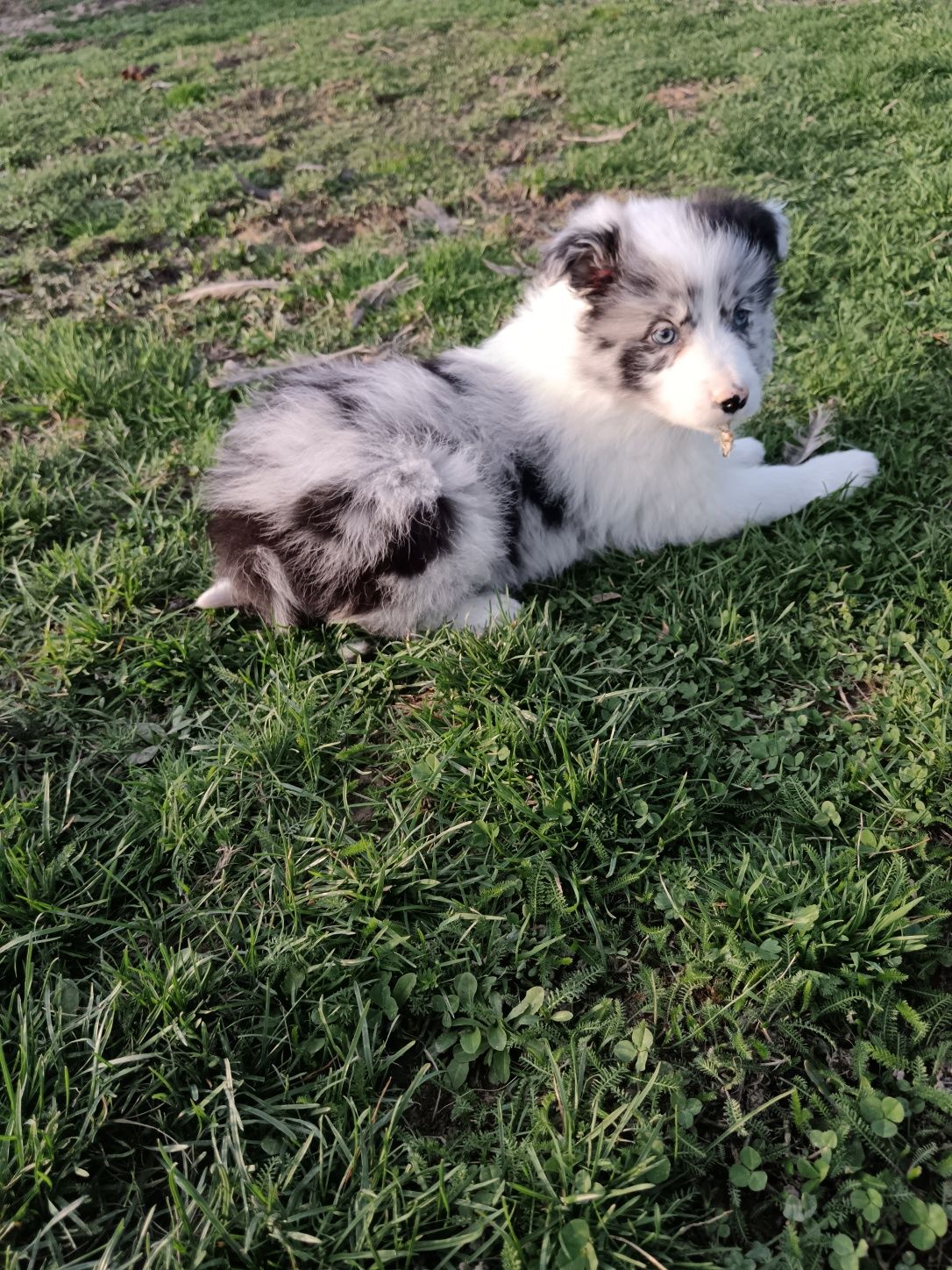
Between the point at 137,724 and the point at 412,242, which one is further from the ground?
the point at 412,242

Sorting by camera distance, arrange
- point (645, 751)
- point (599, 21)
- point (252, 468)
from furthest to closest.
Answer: point (599, 21) → point (252, 468) → point (645, 751)

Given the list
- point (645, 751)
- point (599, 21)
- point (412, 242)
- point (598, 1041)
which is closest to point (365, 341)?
point (412, 242)

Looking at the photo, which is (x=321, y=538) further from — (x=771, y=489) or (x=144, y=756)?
(x=771, y=489)

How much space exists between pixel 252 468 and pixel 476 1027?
1927 mm

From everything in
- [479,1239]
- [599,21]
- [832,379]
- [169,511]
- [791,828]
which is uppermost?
[599,21]

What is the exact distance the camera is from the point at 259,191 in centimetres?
637

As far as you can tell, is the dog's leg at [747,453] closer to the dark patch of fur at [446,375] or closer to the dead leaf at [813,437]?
the dead leaf at [813,437]

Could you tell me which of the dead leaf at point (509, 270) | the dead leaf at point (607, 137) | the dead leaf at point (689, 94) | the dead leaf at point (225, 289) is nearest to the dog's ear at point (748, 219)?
the dead leaf at point (509, 270)

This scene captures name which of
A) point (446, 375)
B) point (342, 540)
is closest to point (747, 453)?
point (446, 375)

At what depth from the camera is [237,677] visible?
2.89m

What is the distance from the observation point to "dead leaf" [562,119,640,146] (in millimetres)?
6449

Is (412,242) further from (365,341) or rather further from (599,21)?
(599,21)

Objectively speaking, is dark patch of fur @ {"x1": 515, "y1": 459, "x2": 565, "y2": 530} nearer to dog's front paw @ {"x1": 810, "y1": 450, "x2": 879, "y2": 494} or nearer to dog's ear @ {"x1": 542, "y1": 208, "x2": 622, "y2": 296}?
dog's ear @ {"x1": 542, "y1": 208, "x2": 622, "y2": 296}

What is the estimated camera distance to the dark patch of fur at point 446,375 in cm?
304
